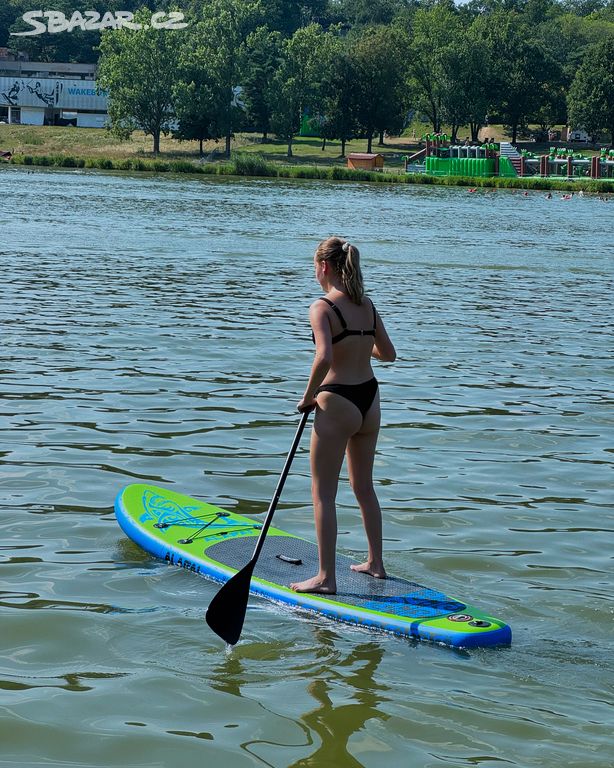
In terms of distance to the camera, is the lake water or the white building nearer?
the lake water

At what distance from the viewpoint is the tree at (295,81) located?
10419 cm

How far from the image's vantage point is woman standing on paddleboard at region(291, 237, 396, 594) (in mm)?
6477

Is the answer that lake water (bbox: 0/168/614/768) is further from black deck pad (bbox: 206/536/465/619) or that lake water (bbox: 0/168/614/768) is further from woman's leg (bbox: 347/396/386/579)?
woman's leg (bbox: 347/396/386/579)

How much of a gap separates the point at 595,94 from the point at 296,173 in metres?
40.4

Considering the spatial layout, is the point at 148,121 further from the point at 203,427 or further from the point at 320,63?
the point at 203,427

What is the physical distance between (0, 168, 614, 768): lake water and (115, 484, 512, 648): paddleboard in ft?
0.35

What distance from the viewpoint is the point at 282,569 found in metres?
7.29

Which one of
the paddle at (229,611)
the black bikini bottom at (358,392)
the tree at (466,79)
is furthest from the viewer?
the tree at (466,79)

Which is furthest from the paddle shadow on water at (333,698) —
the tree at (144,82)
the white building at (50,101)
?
the white building at (50,101)

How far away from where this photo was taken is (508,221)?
4494 cm

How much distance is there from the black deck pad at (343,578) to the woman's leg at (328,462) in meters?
0.20

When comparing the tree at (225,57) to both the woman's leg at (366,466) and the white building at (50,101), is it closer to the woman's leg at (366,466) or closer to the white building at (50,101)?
the white building at (50,101)

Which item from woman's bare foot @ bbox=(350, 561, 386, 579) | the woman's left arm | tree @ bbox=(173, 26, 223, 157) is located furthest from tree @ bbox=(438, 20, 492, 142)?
the woman's left arm

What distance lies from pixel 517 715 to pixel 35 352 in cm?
1009
